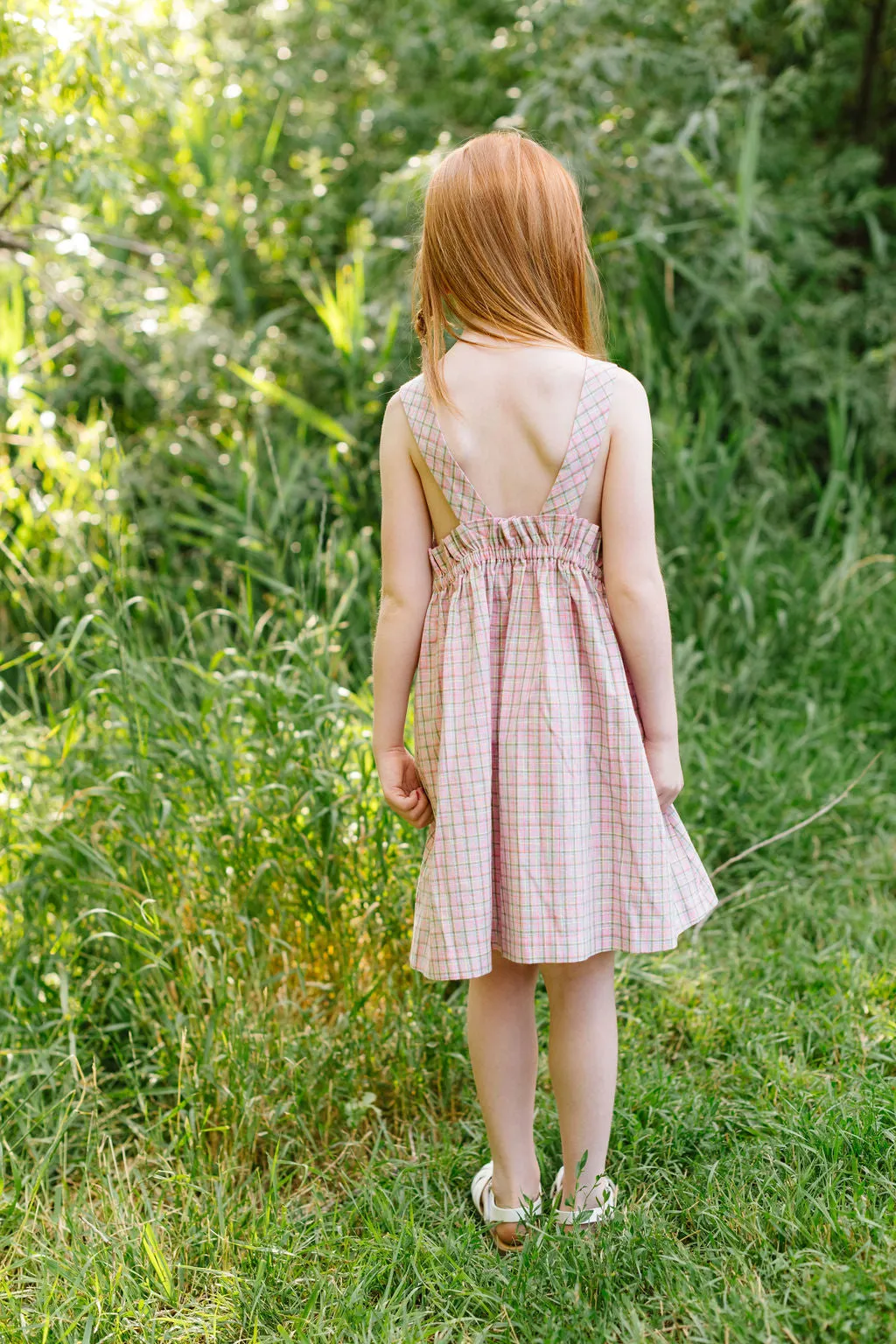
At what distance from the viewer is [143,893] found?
2277 millimetres

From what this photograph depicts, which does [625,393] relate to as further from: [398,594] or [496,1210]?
[496,1210]

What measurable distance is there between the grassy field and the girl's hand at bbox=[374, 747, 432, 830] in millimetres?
497

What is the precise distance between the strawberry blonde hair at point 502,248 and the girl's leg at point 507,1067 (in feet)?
2.88

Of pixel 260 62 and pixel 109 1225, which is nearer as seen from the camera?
pixel 109 1225

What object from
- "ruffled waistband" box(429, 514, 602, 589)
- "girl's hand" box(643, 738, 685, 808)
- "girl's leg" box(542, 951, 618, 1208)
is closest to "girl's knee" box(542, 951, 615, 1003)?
"girl's leg" box(542, 951, 618, 1208)

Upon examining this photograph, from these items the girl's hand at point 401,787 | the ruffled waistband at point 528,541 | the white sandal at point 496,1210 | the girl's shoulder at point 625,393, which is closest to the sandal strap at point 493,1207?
the white sandal at point 496,1210

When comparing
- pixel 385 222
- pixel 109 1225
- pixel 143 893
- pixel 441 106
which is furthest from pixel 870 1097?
pixel 441 106

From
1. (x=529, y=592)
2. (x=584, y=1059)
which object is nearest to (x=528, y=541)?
(x=529, y=592)

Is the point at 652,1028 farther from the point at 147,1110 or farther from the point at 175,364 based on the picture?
the point at 175,364

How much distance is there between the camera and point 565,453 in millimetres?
1585

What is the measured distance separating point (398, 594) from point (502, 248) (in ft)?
1.67

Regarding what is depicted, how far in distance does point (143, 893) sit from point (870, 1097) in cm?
137

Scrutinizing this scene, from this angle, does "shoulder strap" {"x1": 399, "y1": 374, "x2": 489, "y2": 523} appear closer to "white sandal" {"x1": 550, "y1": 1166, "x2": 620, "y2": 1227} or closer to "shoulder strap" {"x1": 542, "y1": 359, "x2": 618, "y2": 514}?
"shoulder strap" {"x1": 542, "y1": 359, "x2": 618, "y2": 514}

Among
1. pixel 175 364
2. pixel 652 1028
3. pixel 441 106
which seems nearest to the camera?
pixel 652 1028
